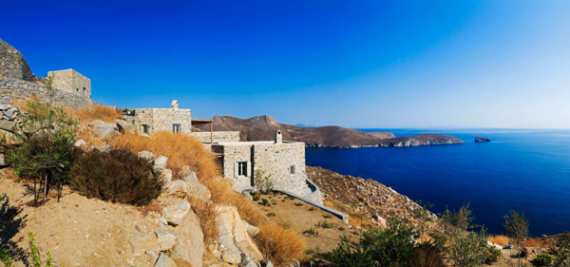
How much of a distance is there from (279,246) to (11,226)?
5.31m

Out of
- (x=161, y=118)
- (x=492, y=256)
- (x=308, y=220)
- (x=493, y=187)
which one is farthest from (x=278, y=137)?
(x=493, y=187)

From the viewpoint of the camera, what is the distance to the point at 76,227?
144 inches

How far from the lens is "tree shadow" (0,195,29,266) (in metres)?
2.91

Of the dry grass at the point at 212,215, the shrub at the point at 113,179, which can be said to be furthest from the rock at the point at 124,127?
the shrub at the point at 113,179

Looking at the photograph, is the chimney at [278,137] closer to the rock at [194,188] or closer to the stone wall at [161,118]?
the stone wall at [161,118]

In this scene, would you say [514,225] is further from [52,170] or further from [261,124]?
[261,124]

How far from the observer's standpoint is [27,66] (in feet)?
35.3

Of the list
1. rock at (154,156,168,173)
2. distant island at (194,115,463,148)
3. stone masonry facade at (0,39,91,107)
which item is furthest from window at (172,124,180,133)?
distant island at (194,115,463,148)

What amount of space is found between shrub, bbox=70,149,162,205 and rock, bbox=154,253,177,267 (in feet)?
4.70

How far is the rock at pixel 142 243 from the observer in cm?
378

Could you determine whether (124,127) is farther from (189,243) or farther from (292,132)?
(292,132)

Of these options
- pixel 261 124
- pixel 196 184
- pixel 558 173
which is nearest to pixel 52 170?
pixel 196 184

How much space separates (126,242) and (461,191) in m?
47.6

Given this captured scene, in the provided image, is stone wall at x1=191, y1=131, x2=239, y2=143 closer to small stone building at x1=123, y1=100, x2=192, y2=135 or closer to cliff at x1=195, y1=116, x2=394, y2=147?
small stone building at x1=123, y1=100, x2=192, y2=135
